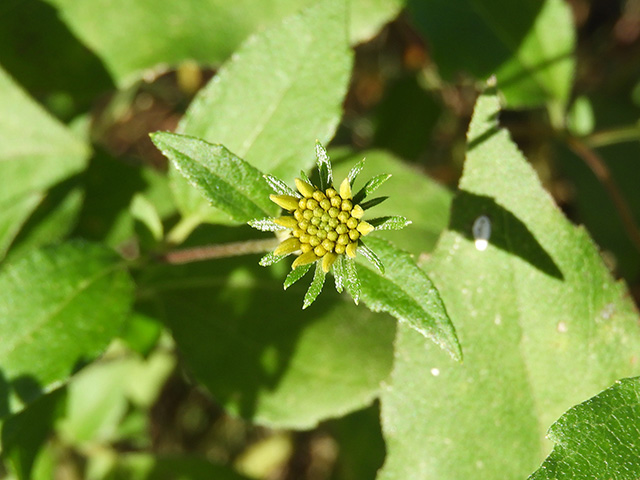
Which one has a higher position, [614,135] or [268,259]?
[268,259]

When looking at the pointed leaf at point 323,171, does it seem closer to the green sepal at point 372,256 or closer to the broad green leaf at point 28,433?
the green sepal at point 372,256

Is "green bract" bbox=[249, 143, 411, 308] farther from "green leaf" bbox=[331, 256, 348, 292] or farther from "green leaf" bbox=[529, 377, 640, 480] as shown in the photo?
"green leaf" bbox=[529, 377, 640, 480]

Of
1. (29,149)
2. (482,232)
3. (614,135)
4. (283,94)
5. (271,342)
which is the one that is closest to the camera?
(482,232)

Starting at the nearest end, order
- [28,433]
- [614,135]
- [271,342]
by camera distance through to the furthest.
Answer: [28,433], [271,342], [614,135]

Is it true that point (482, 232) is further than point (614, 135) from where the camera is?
No

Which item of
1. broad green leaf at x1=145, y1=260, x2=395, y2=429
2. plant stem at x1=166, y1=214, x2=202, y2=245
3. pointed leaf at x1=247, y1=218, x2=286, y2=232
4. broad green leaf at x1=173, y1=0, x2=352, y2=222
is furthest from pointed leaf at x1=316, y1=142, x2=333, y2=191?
broad green leaf at x1=145, y1=260, x2=395, y2=429

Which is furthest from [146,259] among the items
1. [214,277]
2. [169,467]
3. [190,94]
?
[190,94]

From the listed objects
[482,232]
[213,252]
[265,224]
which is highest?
[265,224]

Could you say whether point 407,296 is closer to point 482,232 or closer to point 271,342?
point 482,232

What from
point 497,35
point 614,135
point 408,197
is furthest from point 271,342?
point 614,135
